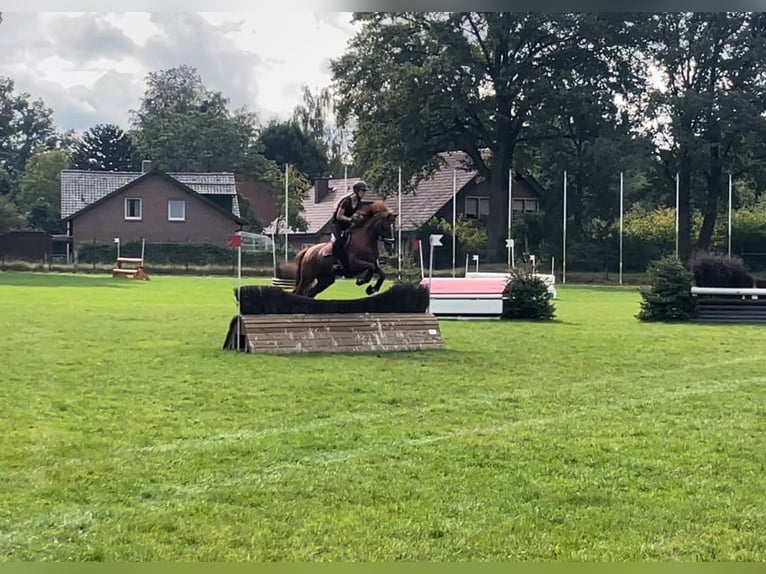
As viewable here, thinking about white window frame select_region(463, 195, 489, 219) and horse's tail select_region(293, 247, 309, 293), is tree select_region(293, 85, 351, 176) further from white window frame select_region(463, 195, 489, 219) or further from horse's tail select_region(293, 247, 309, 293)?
horse's tail select_region(293, 247, 309, 293)

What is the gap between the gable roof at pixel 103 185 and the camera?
6906 cm

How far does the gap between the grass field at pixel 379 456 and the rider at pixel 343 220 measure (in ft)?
6.76

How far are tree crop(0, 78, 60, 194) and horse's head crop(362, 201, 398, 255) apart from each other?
94.6 metres

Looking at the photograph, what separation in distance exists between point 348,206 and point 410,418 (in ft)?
22.3

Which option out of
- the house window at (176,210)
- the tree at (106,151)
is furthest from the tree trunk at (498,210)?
the tree at (106,151)

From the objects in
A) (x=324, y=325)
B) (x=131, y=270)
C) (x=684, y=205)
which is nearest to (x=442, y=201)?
(x=684, y=205)

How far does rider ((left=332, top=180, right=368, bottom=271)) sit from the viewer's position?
48.9 feet

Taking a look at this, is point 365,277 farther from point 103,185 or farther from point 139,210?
point 103,185

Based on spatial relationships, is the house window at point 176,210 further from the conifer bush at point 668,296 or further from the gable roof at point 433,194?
the conifer bush at point 668,296

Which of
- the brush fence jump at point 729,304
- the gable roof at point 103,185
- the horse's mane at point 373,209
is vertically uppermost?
the gable roof at point 103,185

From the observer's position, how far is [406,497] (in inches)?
230

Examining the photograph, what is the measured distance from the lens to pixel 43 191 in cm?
8000

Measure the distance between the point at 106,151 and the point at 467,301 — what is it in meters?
75.1

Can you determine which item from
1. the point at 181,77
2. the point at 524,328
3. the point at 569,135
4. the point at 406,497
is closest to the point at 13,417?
the point at 406,497
